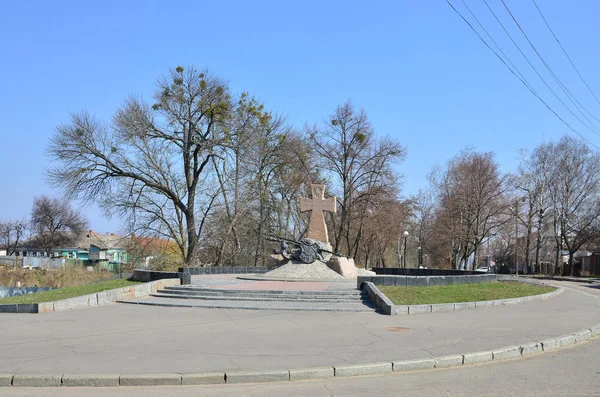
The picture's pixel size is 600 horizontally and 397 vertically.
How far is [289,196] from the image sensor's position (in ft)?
148

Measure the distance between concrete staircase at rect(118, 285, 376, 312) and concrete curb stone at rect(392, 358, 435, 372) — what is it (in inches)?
268

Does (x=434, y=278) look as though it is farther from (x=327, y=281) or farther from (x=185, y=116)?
(x=185, y=116)

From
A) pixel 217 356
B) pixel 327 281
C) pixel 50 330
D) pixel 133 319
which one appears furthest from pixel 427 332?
pixel 327 281

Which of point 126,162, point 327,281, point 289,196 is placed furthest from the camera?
point 289,196

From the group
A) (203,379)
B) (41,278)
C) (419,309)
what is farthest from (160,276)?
(41,278)

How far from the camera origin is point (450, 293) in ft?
59.7

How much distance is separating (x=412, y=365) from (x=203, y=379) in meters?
3.17

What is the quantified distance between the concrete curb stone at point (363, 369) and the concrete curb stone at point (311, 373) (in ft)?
0.34

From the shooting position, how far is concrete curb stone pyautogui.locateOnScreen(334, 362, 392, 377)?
7996 mm

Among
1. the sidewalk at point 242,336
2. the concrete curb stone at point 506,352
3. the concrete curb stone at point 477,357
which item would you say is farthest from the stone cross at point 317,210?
the concrete curb stone at point 477,357

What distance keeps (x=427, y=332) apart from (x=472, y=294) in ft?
24.6

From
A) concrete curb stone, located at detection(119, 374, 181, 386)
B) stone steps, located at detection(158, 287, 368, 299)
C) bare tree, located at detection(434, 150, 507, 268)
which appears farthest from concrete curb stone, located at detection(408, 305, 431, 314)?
bare tree, located at detection(434, 150, 507, 268)

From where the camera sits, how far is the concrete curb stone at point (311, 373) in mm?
7773

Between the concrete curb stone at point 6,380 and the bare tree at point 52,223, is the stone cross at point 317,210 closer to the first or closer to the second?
the concrete curb stone at point 6,380
